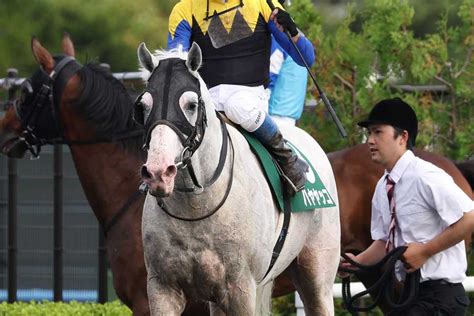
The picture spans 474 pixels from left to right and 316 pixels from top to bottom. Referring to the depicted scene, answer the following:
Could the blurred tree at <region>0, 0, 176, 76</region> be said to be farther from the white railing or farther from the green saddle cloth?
the green saddle cloth

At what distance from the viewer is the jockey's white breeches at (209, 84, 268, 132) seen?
5.69m

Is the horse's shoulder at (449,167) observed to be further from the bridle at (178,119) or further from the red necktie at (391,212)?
the bridle at (178,119)

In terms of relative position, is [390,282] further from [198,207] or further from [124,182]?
[124,182]

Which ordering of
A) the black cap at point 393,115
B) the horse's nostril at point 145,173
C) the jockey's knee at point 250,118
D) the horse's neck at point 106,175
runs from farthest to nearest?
the horse's neck at point 106,175, the black cap at point 393,115, the jockey's knee at point 250,118, the horse's nostril at point 145,173

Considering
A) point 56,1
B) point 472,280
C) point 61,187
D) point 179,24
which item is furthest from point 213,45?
point 56,1

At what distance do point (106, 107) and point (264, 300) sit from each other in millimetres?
1869

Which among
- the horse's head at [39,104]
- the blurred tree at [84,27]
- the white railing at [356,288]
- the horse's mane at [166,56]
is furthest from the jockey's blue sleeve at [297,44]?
the blurred tree at [84,27]

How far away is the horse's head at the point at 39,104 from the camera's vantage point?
7676 millimetres

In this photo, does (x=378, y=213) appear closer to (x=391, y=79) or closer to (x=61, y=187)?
(x=391, y=79)

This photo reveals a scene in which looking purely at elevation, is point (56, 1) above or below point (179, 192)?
above

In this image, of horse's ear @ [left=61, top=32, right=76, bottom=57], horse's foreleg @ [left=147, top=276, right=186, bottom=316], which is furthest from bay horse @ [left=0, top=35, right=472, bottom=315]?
horse's foreleg @ [left=147, top=276, right=186, bottom=316]

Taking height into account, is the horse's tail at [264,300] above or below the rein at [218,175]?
below

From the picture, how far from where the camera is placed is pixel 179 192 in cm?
523

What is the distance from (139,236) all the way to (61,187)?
289 cm
